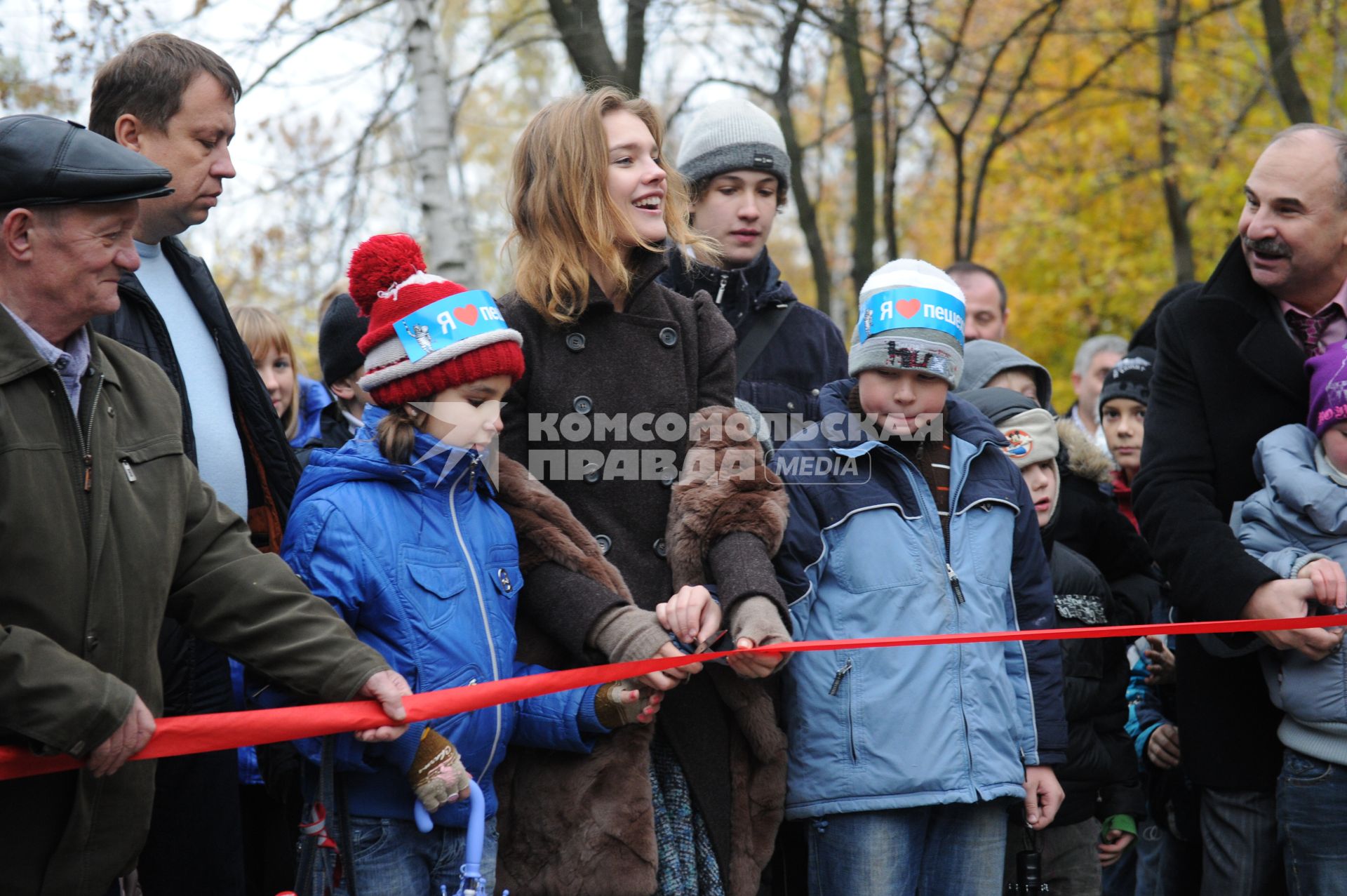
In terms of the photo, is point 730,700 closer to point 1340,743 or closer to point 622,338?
point 622,338

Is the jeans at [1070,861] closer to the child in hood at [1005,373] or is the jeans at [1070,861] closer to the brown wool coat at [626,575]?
the brown wool coat at [626,575]

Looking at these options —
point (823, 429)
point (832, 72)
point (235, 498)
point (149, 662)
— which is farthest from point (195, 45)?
point (832, 72)

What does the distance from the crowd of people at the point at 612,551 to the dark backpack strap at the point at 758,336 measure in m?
0.04

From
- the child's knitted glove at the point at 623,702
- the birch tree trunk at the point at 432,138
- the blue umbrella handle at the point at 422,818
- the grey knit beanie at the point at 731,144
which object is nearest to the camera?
the blue umbrella handle at the point at 422,818

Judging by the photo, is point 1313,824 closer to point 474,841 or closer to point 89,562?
point 474,841

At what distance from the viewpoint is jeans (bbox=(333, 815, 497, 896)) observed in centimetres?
322

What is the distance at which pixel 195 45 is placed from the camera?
369 cm

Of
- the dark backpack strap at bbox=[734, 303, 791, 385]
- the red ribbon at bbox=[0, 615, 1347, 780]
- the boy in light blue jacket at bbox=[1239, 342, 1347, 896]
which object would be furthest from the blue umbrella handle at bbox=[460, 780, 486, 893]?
the boy in light blue jacket at bbox=[1239, 342, 1347, 896]

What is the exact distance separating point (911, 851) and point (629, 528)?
122cm

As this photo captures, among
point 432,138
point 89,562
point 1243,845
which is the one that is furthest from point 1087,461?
point 432,138

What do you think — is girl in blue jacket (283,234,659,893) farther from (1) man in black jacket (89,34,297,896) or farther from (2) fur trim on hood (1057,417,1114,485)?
(2) fur trim on hood (1057,417,1114,485)

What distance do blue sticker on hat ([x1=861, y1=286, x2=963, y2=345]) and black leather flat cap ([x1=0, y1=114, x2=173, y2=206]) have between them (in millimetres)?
2137

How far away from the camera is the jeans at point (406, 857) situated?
127 inches

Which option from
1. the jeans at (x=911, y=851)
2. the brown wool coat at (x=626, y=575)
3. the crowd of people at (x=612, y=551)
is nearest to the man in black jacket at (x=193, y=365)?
the crowd of people at (x=612, y=551)
